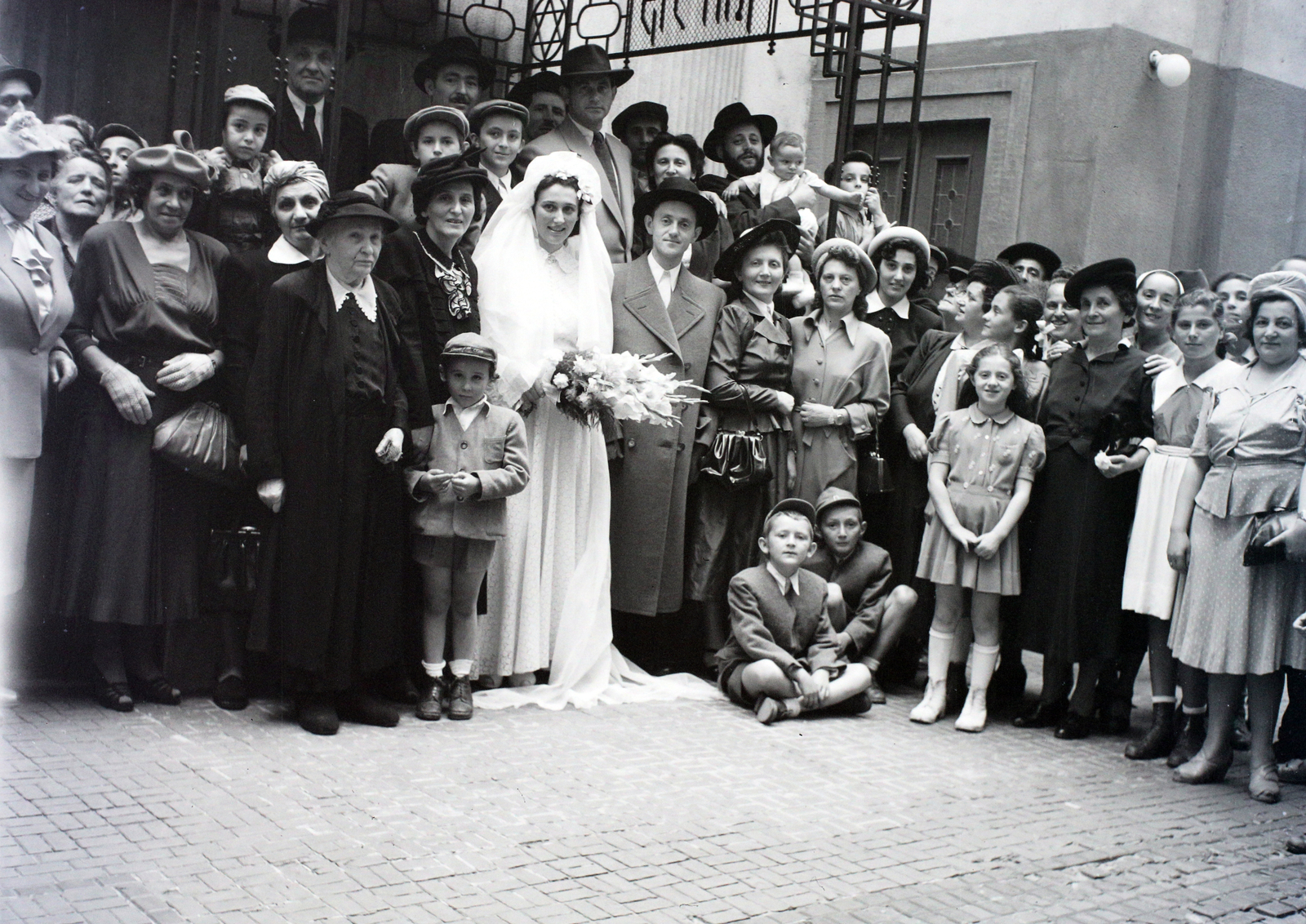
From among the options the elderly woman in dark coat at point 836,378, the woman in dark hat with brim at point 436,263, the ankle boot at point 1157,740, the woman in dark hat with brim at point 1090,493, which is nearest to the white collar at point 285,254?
the woman in dark hat with brim at point 436,263

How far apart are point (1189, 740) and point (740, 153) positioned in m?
4.69

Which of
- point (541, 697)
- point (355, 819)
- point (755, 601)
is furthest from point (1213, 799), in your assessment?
point (355, 819)

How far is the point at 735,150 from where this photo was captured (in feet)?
30.6

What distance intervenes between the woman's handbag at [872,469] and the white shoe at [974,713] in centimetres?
121

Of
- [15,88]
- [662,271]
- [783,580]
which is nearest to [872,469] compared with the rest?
[783,580]

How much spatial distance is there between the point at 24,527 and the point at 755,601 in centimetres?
316

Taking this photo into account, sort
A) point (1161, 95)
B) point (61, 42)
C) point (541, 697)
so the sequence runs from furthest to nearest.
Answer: point (1161, 95)
point (61, 42)
point (541, 697)

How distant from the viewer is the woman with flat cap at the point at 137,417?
226 inches

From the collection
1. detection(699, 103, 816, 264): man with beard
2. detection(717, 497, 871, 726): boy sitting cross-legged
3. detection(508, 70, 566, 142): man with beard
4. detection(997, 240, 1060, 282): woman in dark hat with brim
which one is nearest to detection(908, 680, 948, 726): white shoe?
detection(717, 497, 871, 726): boy sitting cross-legged

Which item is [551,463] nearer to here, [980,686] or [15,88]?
[980,686]

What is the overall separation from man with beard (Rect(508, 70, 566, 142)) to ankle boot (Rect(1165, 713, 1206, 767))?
15.0ft

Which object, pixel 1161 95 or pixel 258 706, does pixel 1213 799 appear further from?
pixel 1161 95

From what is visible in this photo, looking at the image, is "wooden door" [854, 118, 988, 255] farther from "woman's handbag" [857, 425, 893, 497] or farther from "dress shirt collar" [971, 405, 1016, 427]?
"dress shirt collar" [971, 405, 1016, 427]

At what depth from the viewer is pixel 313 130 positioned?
7727 mm
